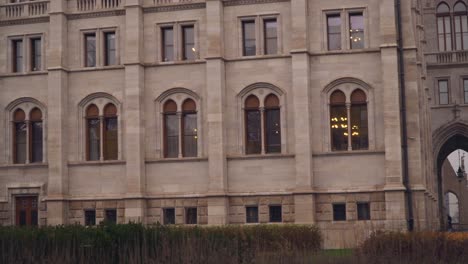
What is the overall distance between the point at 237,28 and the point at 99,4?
7.66m

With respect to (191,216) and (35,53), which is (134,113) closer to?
(191,216)

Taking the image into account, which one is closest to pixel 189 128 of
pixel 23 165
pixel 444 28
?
pixel 23 165

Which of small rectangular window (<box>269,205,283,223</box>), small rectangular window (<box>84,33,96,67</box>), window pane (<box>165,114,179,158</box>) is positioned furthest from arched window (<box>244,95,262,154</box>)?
small rectangular window (<box>84,33,96,67</box>)

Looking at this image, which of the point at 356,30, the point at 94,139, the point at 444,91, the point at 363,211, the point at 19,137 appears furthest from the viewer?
the point at 444,91

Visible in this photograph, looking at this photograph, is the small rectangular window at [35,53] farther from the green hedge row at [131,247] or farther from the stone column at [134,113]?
the green hedge row at [131,247]

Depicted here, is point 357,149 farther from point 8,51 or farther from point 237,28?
point 8,51

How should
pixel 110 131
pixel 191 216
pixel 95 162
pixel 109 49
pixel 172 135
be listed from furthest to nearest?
pixel 109 49, pixel 110 131, pixel 95 162, pixel 172 135, pixel 191 216

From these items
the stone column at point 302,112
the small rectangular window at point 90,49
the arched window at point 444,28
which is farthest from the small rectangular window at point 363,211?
the arched window at point 444,28

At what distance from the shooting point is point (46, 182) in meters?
46.6

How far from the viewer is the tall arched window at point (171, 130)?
149 feet

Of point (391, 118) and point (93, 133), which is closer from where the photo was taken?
point (391, 118)

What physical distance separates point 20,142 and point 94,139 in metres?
4.33

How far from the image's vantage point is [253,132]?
44.7m

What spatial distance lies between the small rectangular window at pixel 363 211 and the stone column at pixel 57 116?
15.0 m
